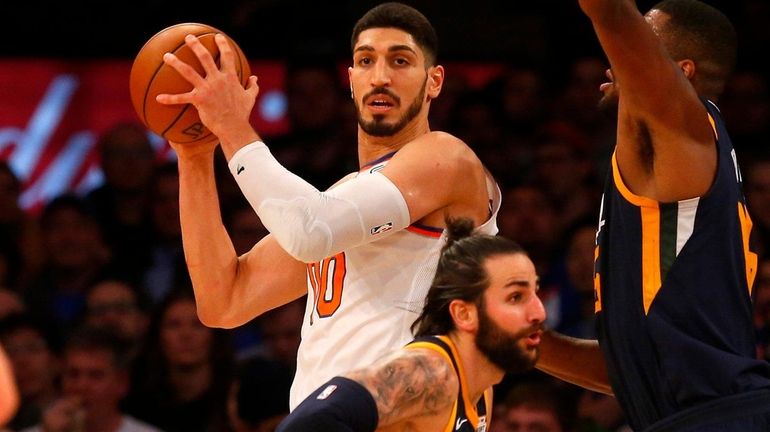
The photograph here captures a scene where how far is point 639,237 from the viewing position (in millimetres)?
3885

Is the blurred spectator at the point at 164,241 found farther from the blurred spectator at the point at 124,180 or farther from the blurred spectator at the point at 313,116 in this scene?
the blurred spectator at the point at 313,116

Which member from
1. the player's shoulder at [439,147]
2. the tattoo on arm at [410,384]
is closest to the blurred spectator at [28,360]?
the player's shoulder at [439,147]

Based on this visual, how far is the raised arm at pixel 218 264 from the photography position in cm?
474

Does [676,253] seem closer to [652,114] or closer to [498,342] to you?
[652,114]

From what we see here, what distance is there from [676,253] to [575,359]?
2.74ft

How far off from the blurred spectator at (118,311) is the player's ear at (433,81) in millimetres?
3180

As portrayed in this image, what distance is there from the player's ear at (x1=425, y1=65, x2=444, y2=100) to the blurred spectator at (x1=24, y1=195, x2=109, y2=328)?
12.7 ft

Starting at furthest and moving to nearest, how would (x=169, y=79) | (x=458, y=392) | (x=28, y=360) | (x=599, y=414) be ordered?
(x=28, y=360), (x=599, y=414), (x=169, y=79), (x=458, y=392)

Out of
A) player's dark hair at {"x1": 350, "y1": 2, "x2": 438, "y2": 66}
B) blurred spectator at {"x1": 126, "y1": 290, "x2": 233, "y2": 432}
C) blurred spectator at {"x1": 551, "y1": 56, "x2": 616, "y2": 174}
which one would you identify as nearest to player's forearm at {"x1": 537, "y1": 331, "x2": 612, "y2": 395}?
player's dark hair at {"x1": 350, "y1": 2, "x2": 438, "y2": 66}

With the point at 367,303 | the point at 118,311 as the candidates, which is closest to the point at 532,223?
the point at 118,311

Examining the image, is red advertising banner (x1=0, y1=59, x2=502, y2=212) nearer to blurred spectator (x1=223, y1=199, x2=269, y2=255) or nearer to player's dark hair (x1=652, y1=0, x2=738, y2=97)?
blurred spectator (x1=223, y1=199, x2=269, y2=255)

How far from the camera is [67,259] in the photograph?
8148 millimetres

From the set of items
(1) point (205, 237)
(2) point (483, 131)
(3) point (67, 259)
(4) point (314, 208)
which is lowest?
A: (3) point (67, 259)

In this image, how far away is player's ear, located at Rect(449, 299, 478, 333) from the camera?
4.05 meters
